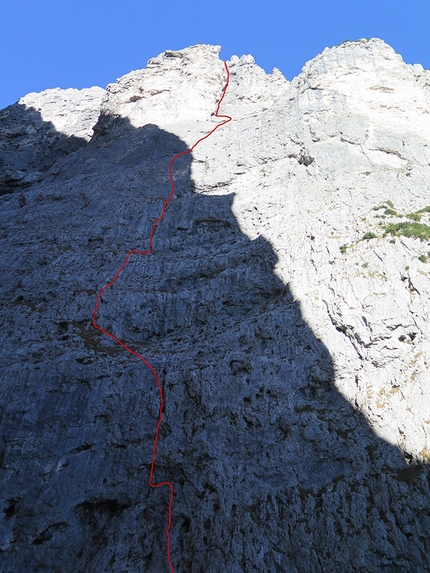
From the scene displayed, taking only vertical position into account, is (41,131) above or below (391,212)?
below

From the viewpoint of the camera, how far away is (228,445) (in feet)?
42.4

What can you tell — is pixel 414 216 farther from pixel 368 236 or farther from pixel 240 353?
pixel 240 353

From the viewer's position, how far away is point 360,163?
Result: 20.9 m

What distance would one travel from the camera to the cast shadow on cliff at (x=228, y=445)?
34.7 feet

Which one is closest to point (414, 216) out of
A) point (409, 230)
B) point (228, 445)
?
point (409, 230)

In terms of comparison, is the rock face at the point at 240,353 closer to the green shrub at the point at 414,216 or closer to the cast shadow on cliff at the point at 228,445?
the cast shadow on cliff at the point at 228,445

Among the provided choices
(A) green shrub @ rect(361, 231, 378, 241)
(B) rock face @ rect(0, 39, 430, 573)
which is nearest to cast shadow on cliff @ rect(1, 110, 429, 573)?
(B) rock face @ rect(0, 39, 430, 573)

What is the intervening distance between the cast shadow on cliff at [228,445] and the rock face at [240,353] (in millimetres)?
58

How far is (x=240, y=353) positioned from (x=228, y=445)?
3.30 m

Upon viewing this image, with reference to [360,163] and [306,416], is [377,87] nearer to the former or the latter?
[360,163]

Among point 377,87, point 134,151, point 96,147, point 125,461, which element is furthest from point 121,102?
point 125,461

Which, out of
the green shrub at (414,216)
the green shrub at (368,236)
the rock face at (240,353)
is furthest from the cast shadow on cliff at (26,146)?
the green shrub at (414,216)

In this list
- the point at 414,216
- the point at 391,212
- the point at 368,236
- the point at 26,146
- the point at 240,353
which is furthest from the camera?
the point at 26,146

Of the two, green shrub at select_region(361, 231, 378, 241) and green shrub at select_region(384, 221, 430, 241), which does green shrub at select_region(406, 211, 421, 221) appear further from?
green shrub at select_region(361, 231, 378, 241)
